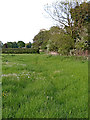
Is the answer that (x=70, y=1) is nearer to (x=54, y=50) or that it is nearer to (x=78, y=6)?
(x=78, y=6)

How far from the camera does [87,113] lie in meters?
3.27

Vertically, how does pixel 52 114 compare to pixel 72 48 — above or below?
below

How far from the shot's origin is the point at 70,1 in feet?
64.6

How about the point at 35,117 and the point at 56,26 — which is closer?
the point at 35,117

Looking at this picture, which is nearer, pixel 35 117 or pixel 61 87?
pixel 35 117

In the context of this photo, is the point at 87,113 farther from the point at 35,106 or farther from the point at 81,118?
the point at 35,106

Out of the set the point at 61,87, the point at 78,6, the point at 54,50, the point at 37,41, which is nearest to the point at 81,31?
the point at 78,6

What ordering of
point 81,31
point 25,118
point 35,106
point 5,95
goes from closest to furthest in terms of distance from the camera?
point 25,118, point 35,106, point 5,95, point 81,31

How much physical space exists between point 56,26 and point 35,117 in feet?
66.3

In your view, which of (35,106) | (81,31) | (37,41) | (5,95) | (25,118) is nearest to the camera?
(25,118)

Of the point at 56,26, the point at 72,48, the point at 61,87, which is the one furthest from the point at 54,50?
the point at 61,87

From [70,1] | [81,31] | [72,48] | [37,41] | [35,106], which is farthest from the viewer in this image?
[37,41]

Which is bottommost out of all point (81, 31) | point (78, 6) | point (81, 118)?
point (81, 118)

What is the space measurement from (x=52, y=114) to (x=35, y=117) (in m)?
0.43
